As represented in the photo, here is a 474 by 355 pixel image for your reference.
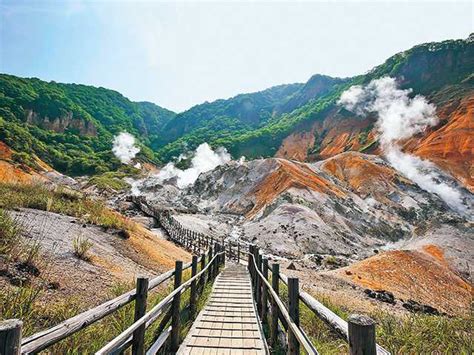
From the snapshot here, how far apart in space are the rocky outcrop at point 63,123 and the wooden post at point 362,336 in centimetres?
11656

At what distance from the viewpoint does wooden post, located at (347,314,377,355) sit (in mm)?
1972

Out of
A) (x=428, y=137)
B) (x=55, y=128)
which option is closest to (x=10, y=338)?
(x=428, y=137)

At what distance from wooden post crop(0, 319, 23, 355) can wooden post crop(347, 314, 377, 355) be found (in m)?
1.86

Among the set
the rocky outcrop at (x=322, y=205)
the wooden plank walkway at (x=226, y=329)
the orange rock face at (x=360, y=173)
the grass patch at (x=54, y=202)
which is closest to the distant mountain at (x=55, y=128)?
the rocky outcrop at (x=322, y=205)

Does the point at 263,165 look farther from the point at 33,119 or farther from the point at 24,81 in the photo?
the point at 24,81

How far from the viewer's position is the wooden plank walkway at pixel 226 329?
4.92 metres

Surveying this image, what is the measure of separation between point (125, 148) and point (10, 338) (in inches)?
4949

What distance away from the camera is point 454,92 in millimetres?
70438

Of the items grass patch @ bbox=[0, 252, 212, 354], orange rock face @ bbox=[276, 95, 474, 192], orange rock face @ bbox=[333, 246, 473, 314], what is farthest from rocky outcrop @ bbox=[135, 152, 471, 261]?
grass patch @ bbox=[0, 252, 212, 354]

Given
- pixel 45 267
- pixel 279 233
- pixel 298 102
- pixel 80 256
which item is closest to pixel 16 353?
pixel 45 267

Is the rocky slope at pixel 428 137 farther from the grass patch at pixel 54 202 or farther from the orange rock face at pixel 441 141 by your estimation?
the grass patch at pixel 54 202

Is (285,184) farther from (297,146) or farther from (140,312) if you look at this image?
(297,146)

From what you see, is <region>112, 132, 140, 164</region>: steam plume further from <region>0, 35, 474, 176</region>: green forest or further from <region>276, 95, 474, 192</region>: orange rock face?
<region>276, 95, 474, 192</region>: orange rock face

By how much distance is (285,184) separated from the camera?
42.0 metres
